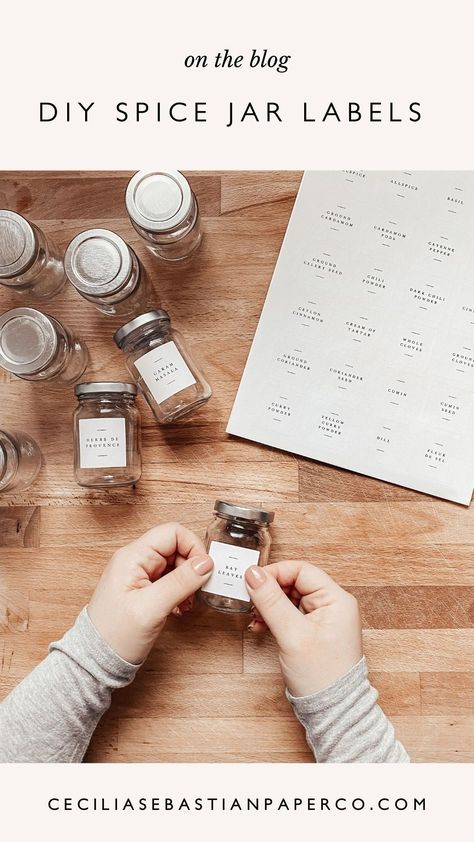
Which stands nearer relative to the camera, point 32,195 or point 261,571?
point 261,571

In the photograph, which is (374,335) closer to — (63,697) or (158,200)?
(158,200)

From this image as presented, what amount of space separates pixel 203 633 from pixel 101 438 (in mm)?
296

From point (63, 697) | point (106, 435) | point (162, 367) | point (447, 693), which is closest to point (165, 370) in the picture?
point (162, 367)

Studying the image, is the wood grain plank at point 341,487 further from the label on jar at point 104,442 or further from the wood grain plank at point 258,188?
the wood grain plank at point 258,188

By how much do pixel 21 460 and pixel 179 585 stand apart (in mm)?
289

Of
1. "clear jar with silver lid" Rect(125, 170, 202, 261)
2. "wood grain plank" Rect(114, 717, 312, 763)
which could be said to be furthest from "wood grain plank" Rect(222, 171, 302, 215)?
"wood grain plank" Rect(114, 717, 312, 763)

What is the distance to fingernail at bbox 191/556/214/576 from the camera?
0.84 meters

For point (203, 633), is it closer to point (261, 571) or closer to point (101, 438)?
point (261, 571)

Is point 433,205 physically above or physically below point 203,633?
above

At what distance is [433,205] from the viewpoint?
0.94 metres

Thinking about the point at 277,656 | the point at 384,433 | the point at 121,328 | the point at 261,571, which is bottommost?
the point at 277,656

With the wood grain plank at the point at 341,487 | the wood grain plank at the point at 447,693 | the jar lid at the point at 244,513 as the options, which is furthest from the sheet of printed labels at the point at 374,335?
the wood grain plank at the point at 447,693

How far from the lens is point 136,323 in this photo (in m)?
0.88
